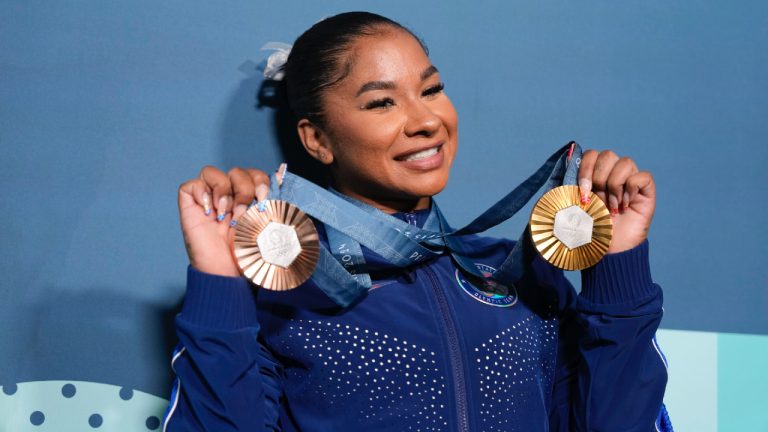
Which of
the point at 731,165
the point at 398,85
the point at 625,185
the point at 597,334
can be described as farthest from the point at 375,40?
the point at 731,165

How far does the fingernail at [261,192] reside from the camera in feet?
4.15

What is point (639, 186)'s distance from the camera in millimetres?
1389

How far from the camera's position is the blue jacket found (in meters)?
1.27

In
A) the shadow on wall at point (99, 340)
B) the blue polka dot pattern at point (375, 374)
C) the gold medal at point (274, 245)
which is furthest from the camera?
the shadow on wall at point (99, 340)

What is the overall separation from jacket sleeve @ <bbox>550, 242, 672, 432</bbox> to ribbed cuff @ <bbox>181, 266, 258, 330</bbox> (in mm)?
516

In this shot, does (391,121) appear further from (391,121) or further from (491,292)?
(491,292)

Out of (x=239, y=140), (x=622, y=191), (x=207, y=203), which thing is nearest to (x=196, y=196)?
(x=207, y=203)

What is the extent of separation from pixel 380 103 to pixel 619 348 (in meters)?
0.49

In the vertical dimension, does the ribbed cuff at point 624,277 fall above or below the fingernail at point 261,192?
below

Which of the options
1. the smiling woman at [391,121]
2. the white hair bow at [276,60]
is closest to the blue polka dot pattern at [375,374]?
the smiling woman at [391,121]

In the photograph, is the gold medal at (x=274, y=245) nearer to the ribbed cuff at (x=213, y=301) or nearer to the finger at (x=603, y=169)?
the ribbed cuff at (x=213, y=301)

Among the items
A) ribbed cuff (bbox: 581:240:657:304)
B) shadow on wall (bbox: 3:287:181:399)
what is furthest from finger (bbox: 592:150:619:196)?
shadow on wall (bbox: 3:287:181:399)

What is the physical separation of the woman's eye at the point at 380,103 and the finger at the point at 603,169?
311mm

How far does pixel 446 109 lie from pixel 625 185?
0.29m
